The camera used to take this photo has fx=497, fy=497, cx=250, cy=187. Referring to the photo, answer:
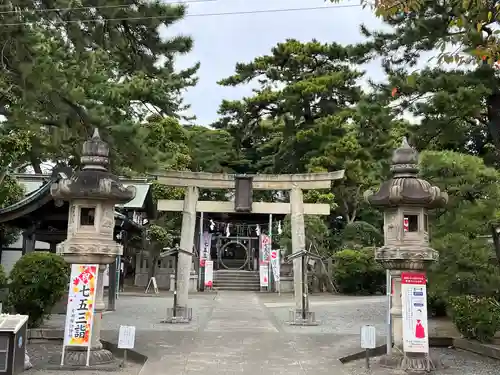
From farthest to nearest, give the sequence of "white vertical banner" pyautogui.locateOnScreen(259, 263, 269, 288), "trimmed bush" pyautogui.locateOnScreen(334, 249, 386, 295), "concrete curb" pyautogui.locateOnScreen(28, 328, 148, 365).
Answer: "white vertical banner" pyautogui.locateOnScreen(259, 263, 269, 288) < "trimmed bush" pyautogui.locateOnScreen(334, 249, 386, 295) < "concrete curb" pyautogui.locateOnScreen(28, 328, 148, 365)

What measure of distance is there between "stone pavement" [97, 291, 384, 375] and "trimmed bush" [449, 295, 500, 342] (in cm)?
217

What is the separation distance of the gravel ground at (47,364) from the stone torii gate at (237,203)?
4.09m

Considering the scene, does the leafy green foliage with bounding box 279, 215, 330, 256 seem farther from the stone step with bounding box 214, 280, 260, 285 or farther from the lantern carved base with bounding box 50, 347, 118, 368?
the lantern carved base with bounding box 50, 347, 118, 368

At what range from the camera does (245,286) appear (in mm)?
28156

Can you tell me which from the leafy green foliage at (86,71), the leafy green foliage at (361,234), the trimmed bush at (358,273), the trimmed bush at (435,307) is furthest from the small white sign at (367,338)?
the leafy green foliage at (361,234)

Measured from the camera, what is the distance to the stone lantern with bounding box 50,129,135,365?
332 inches

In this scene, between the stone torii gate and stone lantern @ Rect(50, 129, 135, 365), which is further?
the stone torii gate

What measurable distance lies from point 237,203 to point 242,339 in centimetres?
420

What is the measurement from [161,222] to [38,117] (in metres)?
19.5

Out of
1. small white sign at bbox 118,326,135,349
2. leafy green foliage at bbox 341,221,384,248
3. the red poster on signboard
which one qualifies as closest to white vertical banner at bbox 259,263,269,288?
leafy green foliage at bbox 341,221,384,248

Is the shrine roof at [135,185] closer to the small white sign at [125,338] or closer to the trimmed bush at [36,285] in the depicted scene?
the trimmed bush at [36,285]

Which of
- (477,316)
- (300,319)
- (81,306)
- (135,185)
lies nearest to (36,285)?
(81,306)

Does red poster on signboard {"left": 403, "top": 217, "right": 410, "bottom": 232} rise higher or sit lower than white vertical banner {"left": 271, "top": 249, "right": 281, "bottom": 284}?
higher

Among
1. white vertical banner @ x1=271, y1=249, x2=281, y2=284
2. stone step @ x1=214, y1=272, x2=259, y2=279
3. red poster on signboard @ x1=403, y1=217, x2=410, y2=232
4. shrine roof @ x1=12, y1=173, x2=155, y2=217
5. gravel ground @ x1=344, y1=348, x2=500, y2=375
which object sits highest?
shrine roof @ x1=12, y1=173, x2=155, y2=217
